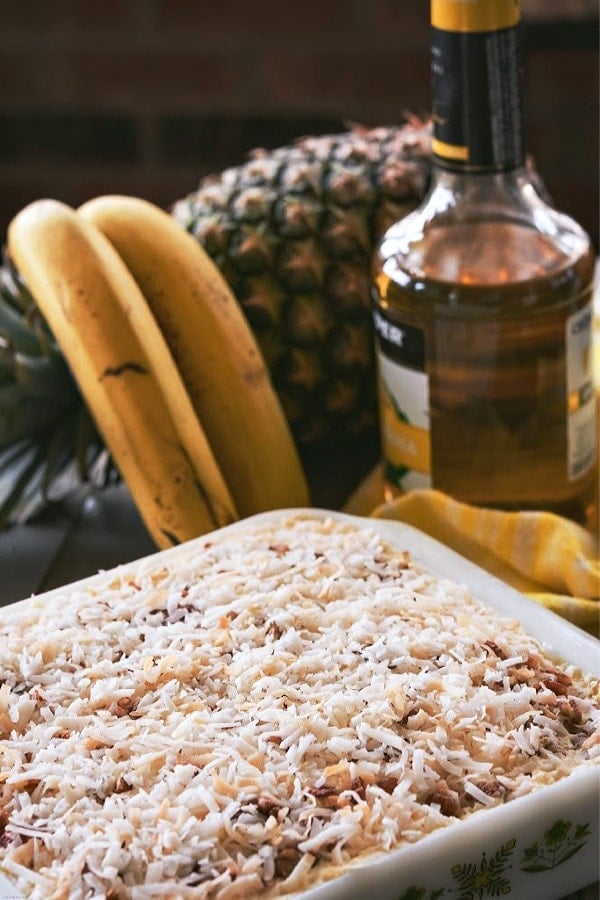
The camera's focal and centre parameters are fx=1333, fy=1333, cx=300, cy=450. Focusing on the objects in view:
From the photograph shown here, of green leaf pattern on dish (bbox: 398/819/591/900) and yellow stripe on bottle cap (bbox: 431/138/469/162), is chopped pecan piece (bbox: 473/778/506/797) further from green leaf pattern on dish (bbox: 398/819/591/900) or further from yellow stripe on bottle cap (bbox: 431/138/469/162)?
yellow stripe on bottle cap (bbox: 431/138/469/162)

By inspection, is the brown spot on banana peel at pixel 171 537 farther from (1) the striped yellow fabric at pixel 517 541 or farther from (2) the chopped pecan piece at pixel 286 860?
(2) the chopped pecan piece at pixel 286 860

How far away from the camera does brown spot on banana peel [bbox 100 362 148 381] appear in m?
1.12

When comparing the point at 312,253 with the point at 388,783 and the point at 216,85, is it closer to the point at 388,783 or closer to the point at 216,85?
the point at 388,783

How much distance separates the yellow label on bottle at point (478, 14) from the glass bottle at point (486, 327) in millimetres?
26

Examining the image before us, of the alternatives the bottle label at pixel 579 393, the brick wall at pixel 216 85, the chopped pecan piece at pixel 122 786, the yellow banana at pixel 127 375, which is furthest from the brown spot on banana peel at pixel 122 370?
the brick wall at pixel 216 85

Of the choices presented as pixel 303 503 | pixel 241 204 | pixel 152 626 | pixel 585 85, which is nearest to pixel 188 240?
pixel 241 204

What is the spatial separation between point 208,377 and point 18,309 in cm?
24

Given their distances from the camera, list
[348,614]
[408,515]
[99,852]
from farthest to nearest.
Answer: [408,515], [348,614], [99,852]

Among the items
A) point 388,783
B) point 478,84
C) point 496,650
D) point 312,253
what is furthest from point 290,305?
point 388,783

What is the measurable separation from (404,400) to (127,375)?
235 millimetres

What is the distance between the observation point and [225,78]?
2.22 meters

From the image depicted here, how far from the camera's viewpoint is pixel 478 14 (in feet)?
3.30

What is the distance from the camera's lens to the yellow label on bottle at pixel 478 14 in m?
1.00

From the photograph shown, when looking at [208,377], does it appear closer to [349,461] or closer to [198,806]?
[349,461]
